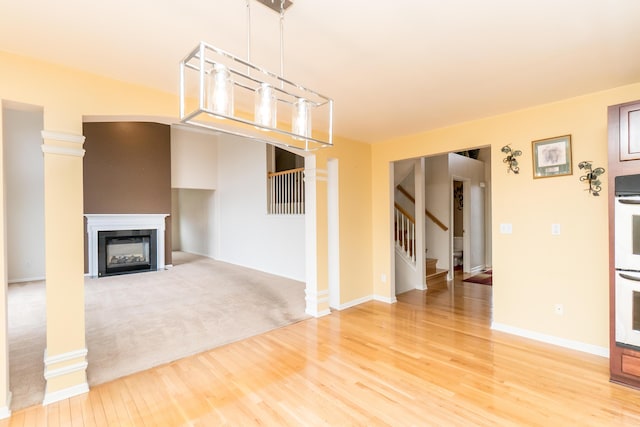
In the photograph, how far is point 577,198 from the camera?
9.43ft

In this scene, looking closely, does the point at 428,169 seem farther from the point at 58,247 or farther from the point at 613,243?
the point at 58,247

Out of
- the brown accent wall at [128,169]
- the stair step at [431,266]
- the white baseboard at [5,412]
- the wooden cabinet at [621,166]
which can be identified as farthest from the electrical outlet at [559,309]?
the brown accent wall at [128,169]

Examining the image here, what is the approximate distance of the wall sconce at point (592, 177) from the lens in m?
2.76

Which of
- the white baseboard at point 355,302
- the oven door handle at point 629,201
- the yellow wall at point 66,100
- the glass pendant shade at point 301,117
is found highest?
the yellow wall at point 66,100

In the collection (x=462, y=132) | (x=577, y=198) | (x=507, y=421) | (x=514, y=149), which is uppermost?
(x=462, y=132)

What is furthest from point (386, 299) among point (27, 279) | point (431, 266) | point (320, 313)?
point (27, 279)

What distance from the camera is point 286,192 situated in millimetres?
6336

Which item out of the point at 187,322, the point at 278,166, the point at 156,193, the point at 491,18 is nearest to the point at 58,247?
the point at 187,322

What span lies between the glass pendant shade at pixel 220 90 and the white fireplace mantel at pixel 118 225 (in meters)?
6.76

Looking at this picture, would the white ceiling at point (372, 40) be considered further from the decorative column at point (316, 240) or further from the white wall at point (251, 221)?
the white wall at point (251, 221)

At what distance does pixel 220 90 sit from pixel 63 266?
198cm

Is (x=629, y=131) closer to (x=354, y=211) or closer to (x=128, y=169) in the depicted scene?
(x=354, y=211)

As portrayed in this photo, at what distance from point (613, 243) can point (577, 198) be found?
0.65 metres

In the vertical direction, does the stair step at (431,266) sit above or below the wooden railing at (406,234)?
below
